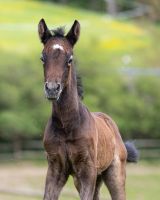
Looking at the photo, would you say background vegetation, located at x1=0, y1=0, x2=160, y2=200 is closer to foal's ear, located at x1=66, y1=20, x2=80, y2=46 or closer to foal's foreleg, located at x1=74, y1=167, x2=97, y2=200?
foal's foreleg, located at x1=74, y1=167, x2=97, y2=200

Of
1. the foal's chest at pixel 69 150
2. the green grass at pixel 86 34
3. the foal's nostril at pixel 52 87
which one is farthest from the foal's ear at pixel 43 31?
the green grass at pixel 86 34

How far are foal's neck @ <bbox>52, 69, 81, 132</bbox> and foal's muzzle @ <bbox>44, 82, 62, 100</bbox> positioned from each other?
0.55m

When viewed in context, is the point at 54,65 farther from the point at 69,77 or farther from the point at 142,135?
the point at 142,135

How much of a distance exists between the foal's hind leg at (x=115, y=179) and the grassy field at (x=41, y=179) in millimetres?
9975

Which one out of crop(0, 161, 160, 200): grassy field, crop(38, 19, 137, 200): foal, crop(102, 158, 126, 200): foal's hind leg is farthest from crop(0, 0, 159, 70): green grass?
crop(38, 19, 137, 200): foal

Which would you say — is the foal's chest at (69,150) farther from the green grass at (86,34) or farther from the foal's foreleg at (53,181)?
the green grass at (86,34)

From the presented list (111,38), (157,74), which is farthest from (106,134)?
(111,38)

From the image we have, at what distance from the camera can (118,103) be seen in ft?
101

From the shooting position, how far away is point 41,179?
2473 centimetres

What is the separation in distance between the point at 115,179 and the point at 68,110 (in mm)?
1183

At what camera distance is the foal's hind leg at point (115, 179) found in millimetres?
9141

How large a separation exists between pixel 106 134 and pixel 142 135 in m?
22.3

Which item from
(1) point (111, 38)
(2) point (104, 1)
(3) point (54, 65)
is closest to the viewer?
(3) point (54, 65)

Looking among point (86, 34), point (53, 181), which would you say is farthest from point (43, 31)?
point (86, 34)
